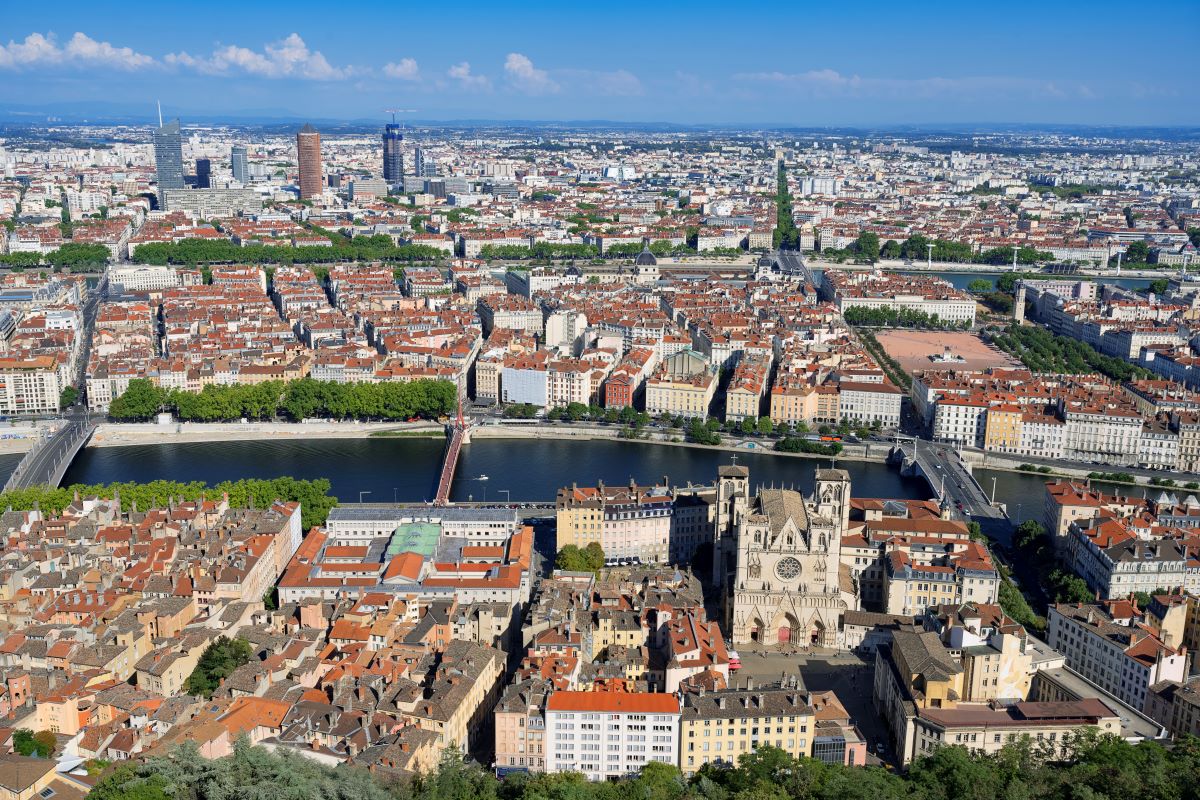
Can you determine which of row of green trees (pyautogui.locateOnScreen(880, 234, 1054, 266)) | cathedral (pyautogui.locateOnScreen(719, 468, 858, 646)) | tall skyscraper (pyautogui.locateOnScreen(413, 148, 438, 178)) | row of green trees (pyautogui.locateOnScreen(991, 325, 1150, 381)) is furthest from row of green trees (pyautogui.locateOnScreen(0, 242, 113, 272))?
cathedral (pyautogui.locateOnScreen(719, 468, 858, 646))

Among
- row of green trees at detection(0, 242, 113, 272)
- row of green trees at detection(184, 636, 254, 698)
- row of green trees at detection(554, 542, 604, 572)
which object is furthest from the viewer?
row of green trees at detection(0, 242, 113, 272)

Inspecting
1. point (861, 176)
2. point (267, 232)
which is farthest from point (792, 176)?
point (267, 232)

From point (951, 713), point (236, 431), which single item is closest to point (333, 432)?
point (236, 431)

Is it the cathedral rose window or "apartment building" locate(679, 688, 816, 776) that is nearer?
"apartment building" locate(679, 688, 816, 776)

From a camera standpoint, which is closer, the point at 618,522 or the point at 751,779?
the point at 751,779

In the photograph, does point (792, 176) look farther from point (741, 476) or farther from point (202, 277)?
point (741, 476)

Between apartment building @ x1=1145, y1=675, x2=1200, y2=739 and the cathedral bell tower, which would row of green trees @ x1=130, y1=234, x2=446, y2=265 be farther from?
apartment building @ x1=1145, y1=675, x2=1200, y2=739

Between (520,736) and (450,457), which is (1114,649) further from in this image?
(450,457)
